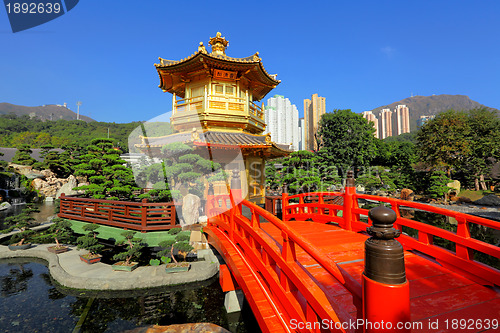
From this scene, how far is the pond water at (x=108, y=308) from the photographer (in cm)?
678

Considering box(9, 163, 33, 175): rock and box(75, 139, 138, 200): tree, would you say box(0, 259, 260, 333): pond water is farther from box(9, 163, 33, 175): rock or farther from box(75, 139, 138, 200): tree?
box(9, 163, 33, 175): rock

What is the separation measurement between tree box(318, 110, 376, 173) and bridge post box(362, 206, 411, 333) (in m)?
33.7

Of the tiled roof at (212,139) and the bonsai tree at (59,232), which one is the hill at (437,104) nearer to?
the tiled roof at (212,139)

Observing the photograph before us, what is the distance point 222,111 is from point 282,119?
7298 centimetres

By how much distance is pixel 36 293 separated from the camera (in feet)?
27.7

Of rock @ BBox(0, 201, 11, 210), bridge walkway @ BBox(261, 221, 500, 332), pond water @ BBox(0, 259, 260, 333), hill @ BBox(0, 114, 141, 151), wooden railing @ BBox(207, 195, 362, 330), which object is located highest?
hill @ BBox(0, 114, 141, 151)

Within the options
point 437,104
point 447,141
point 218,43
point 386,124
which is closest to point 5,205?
point 218,43

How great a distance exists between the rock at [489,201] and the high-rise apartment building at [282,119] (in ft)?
196

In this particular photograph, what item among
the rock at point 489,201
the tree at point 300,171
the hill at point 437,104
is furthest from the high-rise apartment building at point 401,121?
the tree at point 300,171

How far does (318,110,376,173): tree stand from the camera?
114 ft

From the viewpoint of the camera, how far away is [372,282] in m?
1.70

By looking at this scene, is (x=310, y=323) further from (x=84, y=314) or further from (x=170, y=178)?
(x=170, y=178)

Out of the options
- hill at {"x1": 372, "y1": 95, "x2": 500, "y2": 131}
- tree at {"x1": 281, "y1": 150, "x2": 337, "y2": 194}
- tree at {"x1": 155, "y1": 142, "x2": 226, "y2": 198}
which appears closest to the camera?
tree at {"x1": 155, "y1": 142, "x2": 226, "y2": 198}

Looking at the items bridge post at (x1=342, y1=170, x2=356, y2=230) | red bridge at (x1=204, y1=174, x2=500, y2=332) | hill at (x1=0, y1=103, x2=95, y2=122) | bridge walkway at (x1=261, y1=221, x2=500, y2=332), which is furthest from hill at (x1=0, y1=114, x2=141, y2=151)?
hill at (x1=0, y1=103, x2=95, y2=122)
